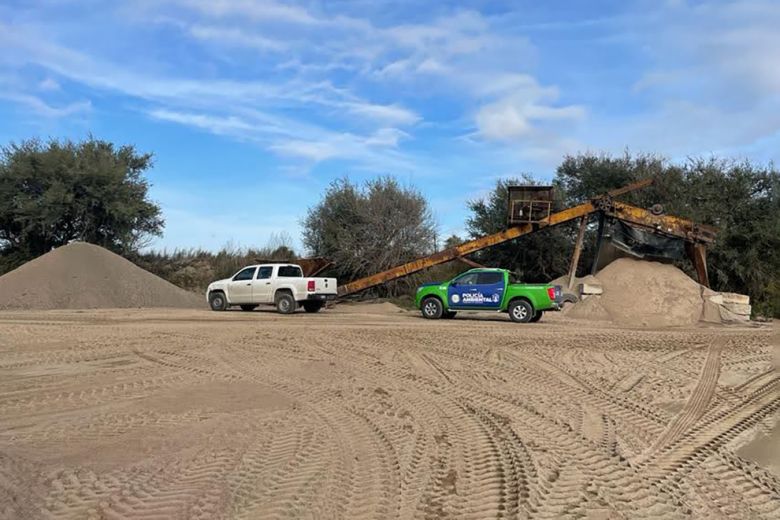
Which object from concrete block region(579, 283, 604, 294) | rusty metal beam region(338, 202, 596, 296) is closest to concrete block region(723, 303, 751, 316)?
concrete block region(579, 283, 604, 294)

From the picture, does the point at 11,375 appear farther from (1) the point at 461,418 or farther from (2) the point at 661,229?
(2) the point at 661,229

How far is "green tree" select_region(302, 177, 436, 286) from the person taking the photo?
3316cm

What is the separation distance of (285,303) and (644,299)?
1377 cm

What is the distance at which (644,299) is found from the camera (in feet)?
78.6

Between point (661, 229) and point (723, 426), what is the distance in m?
18.9

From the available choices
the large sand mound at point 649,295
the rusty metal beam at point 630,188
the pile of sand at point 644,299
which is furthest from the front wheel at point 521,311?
the rusty metal beam at point 630,188

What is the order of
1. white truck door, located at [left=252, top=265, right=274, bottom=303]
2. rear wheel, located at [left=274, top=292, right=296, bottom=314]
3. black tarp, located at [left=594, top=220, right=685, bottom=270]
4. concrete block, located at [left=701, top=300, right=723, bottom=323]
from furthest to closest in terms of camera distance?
black tarp, located at [left=594, top=220, right=685, bottom=270]
white truck door, located at [left=252, top=265, right=274, bottom=303]
concrete block, located at [left=701, top=300, right=723, bottom=323]
rear wheel, located at [left=274, top=292, right=296, bottom=314]

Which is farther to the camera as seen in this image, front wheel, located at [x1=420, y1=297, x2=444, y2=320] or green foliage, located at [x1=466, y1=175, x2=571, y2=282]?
green foliage, located at [x1=466, y1=175, x2=571, y2=282]

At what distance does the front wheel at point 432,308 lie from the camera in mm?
22250

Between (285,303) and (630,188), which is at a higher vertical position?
(630,188)

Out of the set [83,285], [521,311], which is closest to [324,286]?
[521,311]

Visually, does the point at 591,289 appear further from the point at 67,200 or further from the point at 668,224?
the point at 67,200

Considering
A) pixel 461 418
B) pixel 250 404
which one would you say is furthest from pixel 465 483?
pixel 250 404

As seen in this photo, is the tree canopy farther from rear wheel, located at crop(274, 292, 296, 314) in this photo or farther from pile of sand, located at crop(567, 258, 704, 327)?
rear wheel, located at crop(274, 292, 296, 314)
